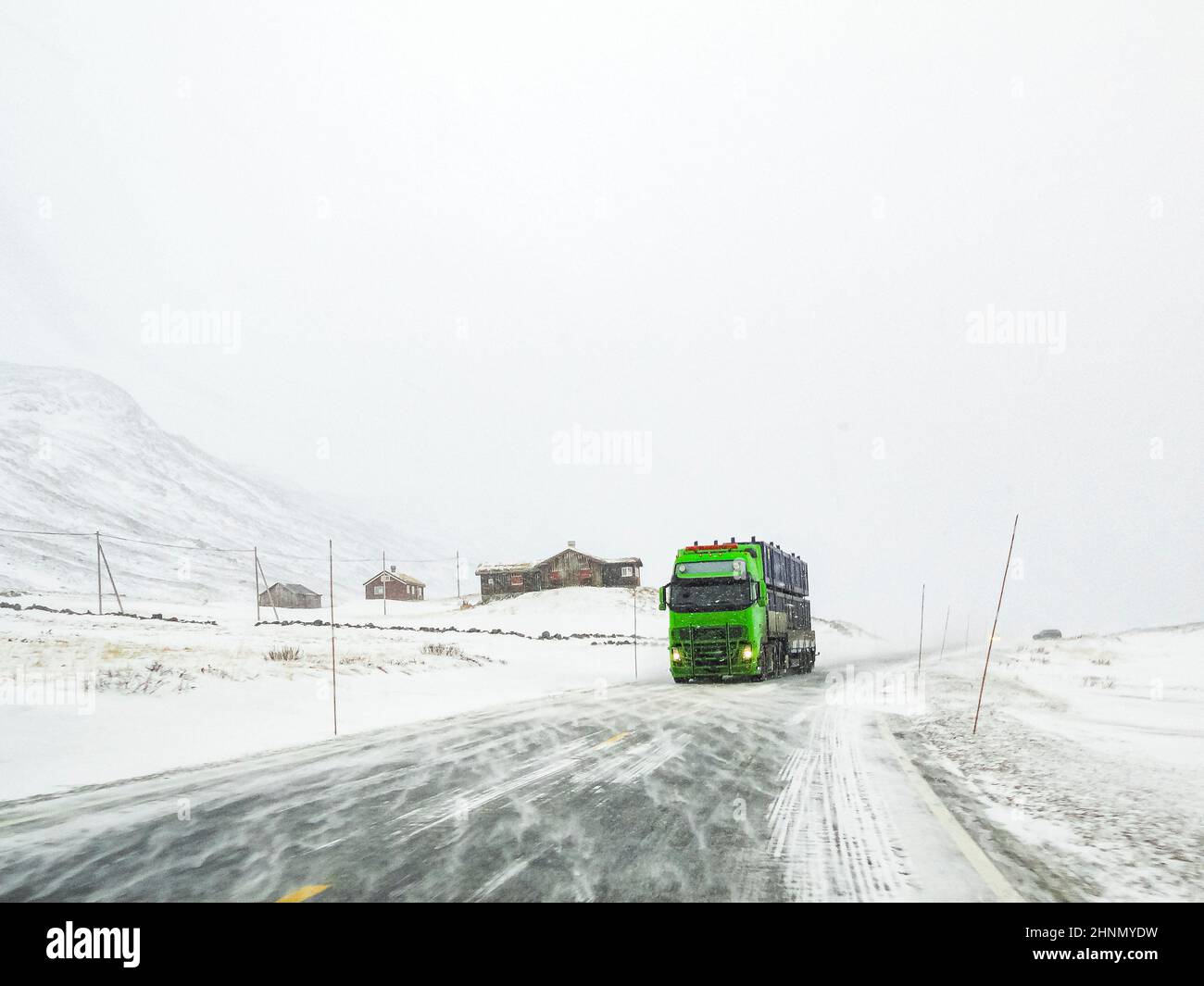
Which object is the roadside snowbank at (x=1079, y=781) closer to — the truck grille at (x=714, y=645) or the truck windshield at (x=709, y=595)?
the truck grille at (x=714, y=645)

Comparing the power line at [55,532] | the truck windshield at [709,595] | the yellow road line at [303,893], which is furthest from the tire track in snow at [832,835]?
the power line at [55,532]

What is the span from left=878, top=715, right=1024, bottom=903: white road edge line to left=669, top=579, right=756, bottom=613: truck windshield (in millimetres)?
13829

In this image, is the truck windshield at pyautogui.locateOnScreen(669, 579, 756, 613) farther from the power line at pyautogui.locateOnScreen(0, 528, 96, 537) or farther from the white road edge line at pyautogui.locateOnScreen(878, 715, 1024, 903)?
the power line at pyautogui.locateOnScreen(0, 528, 96, 537)

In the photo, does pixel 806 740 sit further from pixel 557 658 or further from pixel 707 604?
pixel 557 658

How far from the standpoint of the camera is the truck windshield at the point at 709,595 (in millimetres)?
24203

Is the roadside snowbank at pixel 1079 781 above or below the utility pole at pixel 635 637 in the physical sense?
above

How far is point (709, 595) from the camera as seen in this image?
24438 mm

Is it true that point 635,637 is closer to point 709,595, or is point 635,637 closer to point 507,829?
point 709,595

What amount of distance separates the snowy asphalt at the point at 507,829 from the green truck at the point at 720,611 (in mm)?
11958

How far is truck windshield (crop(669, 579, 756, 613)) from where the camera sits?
953 inches
